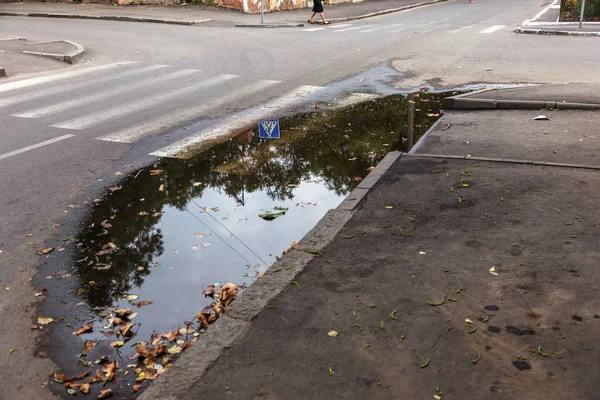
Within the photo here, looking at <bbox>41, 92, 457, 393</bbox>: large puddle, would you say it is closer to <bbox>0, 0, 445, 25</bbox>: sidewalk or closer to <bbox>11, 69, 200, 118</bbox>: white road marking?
<bbox>11, 69, 200, 118</bbox>: white road marking

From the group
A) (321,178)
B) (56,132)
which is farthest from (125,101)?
(321,178)

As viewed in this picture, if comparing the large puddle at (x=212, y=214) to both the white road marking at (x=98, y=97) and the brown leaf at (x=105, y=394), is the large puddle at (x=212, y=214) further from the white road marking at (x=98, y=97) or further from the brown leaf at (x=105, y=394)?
the white road marking at (x=98, y=97)

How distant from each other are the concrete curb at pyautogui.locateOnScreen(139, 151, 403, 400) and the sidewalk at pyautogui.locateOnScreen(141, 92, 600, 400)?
0.04 ft

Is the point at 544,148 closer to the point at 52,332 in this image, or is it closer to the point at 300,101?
the point at 300,101

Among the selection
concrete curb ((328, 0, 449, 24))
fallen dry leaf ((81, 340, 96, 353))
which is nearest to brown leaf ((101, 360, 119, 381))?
fallen dry leaf ((81, 340, 96, 353))

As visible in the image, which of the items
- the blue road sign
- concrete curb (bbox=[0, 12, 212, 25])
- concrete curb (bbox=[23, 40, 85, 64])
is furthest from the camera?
concrete curb (bbox=[0, 12, 212, 25])

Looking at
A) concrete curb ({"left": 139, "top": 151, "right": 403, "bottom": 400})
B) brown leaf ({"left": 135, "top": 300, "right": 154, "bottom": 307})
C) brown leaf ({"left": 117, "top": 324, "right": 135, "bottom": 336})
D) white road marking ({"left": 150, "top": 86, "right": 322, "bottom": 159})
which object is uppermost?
white road marking ({"left": 150, "top": 86, "right": 322, "bottom": 159})

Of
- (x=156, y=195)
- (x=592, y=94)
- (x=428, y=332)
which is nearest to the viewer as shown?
(x=428, y=332)

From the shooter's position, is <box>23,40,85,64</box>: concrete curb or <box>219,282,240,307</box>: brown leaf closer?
<box>219,282,240,307</box>: brown leaf

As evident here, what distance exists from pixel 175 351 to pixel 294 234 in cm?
236

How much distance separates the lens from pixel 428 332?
396 cm

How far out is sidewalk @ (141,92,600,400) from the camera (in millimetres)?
3516

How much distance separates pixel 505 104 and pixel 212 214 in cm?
630

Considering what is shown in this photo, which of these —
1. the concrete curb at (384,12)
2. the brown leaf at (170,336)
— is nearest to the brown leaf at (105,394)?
the brown leaf at (170,336)
